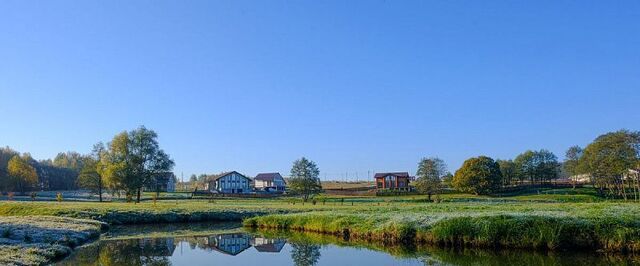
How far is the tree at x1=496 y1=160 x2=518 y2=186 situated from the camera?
4281 inches

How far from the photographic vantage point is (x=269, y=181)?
147625 mm

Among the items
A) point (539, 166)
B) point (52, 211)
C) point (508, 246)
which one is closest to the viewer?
point (508, 246)

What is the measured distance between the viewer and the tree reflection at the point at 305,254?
69.3 feet

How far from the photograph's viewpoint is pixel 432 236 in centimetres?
2595

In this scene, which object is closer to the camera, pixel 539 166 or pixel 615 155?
pixel 615 155

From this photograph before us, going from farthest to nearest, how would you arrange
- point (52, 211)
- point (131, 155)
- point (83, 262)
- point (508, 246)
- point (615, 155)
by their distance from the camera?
point (615, 155) → point (131, 155) → point (52, 211) → point (508, 246) → point (83, 262)

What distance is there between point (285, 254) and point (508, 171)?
314ft

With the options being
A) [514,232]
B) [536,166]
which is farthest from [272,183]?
[514,232]

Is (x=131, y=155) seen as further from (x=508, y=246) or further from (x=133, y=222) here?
(x=508, y=246)

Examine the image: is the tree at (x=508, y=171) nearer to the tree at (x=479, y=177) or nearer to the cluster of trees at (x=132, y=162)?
the tree at (x=479, y=177)

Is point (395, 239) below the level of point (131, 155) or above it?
below

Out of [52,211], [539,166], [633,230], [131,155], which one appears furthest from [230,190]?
[633,230]

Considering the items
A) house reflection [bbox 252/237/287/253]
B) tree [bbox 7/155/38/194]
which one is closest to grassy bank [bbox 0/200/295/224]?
house reflection [bbox 252/237/287/253]

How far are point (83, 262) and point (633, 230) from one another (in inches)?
920
